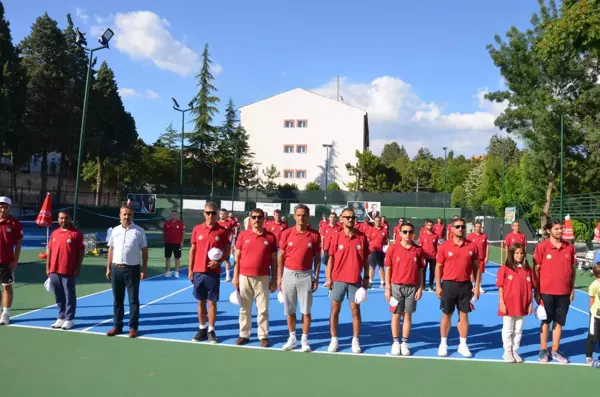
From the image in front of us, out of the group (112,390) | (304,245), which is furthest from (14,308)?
(304,245)

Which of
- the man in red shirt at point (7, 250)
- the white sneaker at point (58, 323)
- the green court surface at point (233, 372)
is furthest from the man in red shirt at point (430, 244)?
the man in red shirt at point (7, 250)

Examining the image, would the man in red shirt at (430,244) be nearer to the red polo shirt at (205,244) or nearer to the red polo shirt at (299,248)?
the red polo shirt at (299,248)

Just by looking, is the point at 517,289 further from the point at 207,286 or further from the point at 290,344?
the point at 207,286

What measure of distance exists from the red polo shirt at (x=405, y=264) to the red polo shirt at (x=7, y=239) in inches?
218

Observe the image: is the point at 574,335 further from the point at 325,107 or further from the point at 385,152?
the point at 385,152

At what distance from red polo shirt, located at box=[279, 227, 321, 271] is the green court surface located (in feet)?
3.77

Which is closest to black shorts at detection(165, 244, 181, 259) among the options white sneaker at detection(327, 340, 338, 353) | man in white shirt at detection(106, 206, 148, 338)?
man in white shirt at detection(106, 206, 148, 338)

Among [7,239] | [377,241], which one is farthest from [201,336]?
[377,241]

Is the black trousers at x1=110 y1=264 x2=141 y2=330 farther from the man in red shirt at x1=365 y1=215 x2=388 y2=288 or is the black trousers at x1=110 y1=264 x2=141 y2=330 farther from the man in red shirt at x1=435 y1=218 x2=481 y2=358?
the man in red shirt at x1=365 y1=215 x2=388 y2=288

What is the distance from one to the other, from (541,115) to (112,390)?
104 ft

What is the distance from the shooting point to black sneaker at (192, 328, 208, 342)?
23.8 feet

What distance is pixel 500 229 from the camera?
37.1 meters

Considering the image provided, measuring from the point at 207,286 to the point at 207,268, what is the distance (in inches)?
9.8

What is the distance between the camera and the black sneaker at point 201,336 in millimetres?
7242
